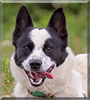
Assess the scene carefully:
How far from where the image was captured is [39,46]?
11.5 ft

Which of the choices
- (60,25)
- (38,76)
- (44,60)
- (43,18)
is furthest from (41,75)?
(43,18)

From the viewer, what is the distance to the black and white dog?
3500mm

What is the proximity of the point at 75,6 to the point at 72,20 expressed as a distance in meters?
0.52

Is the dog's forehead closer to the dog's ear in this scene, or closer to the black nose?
the dog's ear

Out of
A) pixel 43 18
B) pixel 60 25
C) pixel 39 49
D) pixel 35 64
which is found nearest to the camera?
pixel 35 64

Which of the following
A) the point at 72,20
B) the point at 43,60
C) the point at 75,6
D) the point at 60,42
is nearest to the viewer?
the point at 43,60

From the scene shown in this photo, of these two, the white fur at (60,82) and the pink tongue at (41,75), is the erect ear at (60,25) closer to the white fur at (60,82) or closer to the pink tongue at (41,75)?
the white fur at (60,82)

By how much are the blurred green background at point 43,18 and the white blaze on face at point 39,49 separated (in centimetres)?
70

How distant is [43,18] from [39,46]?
151 cm

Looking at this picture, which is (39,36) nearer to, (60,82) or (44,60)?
(44,60)

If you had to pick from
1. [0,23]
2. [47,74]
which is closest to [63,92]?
Result: [47,74]

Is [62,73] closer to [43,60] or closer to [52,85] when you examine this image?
[52,85]

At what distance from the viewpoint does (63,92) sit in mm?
3803

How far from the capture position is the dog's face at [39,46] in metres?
3.43
